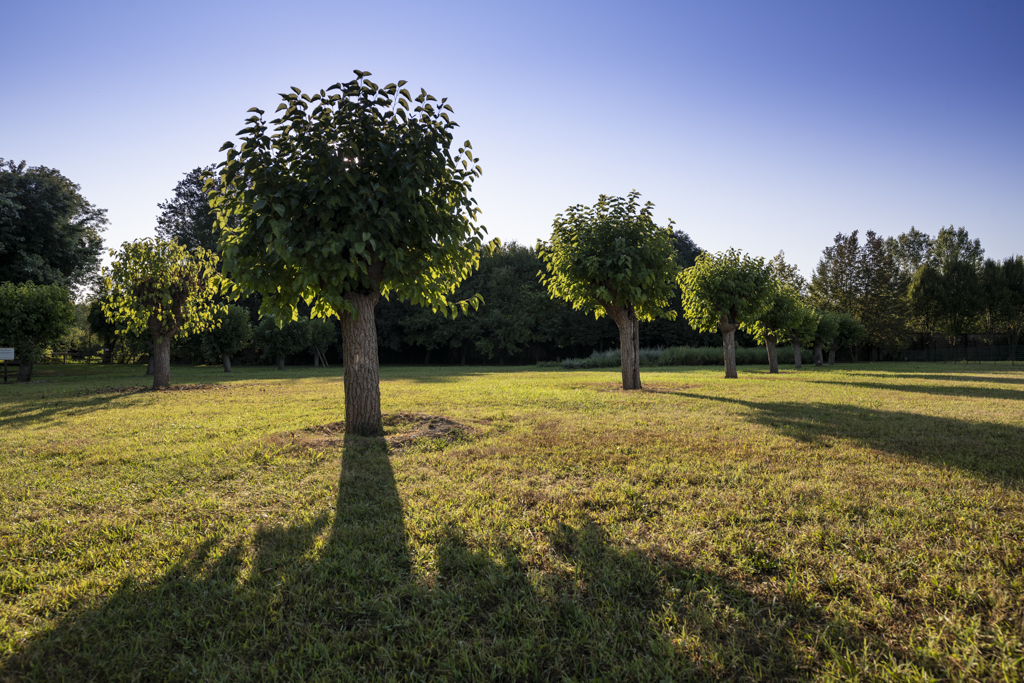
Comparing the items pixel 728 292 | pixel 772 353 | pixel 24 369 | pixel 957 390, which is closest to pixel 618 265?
pixel 728 292

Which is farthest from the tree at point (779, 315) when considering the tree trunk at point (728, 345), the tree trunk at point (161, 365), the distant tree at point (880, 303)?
the distant tree at point (880, 303)

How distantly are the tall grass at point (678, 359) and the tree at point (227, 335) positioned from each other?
Result: 58.4ft

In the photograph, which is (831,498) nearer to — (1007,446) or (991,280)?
(1007,446)

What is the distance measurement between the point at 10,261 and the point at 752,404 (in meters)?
31.3

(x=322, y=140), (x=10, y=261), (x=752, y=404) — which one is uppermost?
(x=10, y=261)

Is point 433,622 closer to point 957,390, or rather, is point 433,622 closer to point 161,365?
point 957,390

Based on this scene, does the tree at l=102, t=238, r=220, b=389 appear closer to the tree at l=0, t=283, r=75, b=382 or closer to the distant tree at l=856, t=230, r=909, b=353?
the tree at l=0, t=283, r=75, b=382

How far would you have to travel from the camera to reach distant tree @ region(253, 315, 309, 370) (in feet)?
93.7

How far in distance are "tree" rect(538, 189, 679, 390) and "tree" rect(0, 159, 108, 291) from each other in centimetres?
2229

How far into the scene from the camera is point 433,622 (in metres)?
2.20

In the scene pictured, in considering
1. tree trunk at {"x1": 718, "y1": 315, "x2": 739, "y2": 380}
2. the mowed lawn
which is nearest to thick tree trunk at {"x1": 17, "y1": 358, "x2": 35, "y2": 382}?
the mowed lawn

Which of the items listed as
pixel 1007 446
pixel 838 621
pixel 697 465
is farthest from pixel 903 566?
pixel 1007 446

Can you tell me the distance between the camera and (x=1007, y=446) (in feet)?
17.6

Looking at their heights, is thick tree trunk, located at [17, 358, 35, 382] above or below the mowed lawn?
above
